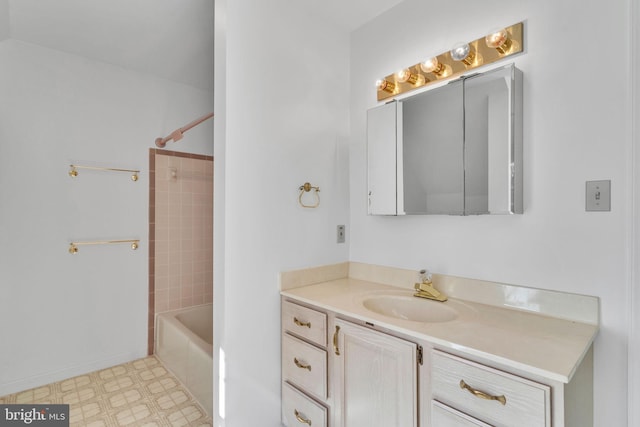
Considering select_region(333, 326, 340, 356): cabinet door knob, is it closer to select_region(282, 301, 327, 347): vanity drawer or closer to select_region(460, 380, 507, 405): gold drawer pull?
select_region(282, 301, 327, 347): vanity drawer

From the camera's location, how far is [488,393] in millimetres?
901

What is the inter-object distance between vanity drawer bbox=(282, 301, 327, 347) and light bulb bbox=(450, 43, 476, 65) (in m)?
1.39

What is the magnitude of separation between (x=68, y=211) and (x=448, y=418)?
266 cm

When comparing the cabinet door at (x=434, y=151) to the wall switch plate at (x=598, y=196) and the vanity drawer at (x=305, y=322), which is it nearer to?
the wall switch plate at (x=598, y=196)

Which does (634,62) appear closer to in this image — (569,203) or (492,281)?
(569,203)

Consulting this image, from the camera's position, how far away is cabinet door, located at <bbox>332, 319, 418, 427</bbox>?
1097 mm

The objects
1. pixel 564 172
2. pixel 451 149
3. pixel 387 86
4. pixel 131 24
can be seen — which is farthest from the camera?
pixel 131 24

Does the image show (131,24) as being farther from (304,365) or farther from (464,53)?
(304,365)

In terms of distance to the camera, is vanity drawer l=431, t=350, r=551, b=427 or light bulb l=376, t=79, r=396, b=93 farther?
light bulb l=376, t=79, r=396, b=93

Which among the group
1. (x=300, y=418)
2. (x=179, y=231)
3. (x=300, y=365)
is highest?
(x=179, y=231)

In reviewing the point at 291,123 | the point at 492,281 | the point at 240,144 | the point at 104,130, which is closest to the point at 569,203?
the point at 492,281

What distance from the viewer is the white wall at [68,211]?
200cm

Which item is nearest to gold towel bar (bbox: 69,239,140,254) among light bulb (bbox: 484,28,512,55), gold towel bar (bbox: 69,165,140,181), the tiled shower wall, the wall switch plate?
the tiled shower wall

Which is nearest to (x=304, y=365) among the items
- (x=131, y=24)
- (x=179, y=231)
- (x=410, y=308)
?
(x=410, y=308)
